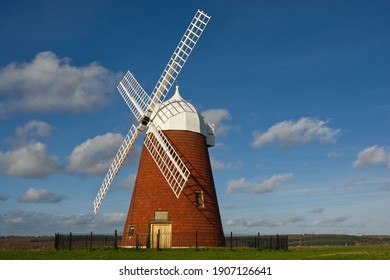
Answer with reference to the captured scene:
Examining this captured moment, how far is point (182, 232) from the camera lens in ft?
79.9

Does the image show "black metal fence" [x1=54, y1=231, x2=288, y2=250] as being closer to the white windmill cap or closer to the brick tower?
the brick tower

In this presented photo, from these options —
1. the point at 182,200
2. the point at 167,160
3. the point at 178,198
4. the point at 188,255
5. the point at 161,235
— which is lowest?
the point at 188,255

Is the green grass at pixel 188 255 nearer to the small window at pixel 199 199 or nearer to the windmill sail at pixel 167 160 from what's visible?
the small window at pixel 199 199

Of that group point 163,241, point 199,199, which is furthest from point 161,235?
point 199,199

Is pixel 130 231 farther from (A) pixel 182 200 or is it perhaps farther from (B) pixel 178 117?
(B) pixel 178 117

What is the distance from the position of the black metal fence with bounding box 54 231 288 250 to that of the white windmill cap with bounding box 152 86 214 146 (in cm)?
589

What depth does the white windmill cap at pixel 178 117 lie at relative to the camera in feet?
85.0

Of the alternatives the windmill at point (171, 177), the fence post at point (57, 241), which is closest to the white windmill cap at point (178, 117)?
the windmill at point (171, 177)

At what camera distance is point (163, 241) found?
968 inches

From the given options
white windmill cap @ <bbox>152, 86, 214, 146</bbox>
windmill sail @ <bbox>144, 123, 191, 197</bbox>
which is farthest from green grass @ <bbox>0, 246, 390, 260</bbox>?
white windmill cap @ <bbox>152, 86, 214, 146</bbox>

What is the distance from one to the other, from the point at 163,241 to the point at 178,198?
7.78ft

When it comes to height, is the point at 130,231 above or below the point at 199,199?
below
